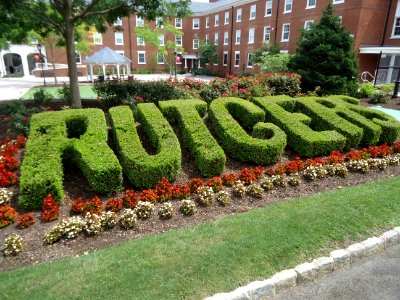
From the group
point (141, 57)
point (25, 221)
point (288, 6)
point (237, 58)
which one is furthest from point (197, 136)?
point (141, 57)

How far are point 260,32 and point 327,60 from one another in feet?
73.6

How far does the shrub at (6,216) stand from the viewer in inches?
179

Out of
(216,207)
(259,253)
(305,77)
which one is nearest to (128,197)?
(216,207)

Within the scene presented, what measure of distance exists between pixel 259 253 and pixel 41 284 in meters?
2.77

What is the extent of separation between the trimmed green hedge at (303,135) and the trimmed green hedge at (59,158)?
4.68 m

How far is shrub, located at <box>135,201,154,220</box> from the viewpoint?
481 centimetres

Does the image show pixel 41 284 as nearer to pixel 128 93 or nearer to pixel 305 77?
pixel 128 93

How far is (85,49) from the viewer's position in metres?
28.5

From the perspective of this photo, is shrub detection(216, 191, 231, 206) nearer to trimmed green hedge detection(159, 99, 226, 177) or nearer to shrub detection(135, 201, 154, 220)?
trimmed green hedge detection(159, 99, 226, 177)

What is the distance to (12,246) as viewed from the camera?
3.94m

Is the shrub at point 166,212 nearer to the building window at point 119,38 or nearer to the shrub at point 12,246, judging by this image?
the shrub at point 12,246

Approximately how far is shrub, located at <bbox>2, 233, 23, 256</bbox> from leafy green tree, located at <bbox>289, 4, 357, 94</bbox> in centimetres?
1363

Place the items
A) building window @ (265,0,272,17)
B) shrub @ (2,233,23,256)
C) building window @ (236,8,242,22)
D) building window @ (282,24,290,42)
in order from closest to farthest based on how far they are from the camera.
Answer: shrub @ (2,233,23,256)
building window @ (282,24,290,42)
building window @ (265,0,272,17)
building window @ (236,8,242,22)

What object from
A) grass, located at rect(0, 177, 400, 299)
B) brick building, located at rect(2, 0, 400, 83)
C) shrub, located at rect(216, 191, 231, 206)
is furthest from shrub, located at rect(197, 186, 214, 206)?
brick building, located at rect(2, 0, 400, 83)
